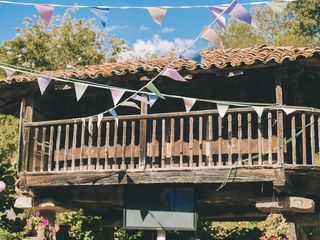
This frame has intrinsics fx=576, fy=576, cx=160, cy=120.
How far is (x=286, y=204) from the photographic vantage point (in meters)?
8.08

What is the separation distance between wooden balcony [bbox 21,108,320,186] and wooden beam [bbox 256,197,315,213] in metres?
0.55

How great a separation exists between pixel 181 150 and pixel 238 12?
8.59 ft

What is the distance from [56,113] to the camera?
10.4 metres

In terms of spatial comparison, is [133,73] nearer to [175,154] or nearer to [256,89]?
[175,154]

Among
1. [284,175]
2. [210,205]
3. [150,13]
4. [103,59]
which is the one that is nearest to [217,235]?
[210,205]

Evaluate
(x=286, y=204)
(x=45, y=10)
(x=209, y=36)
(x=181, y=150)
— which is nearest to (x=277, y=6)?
(x=209, y=36)

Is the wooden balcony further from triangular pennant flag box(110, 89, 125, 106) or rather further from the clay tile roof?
triangular pennant flag box(110, 89, 125, 106)

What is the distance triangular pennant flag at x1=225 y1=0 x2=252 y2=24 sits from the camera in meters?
6.14

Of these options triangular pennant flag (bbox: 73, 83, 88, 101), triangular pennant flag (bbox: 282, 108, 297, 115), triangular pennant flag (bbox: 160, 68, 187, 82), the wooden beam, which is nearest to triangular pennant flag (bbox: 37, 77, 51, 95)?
triangular pennant flag (bbox: 73, 83, 88, 101)

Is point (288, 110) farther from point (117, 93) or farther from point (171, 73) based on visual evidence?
point (117, 93)

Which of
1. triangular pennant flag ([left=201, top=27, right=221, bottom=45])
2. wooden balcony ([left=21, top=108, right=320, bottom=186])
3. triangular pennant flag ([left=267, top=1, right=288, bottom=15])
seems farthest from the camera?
wooden balcony ([left=21, top=108, right=320, bottom=186])

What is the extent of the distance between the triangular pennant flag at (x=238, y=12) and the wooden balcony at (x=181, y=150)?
2.02 m

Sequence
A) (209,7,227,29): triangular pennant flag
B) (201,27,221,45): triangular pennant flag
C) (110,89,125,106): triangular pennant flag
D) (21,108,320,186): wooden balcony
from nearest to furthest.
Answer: (209,7,227,29): triangular pennant flag
(201,27,221,45): triangular pennant flag
(110,89,125,106): triangular pennant flag
(21,108,320,186): wooden balcony

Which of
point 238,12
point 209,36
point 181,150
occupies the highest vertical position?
point 238,12
